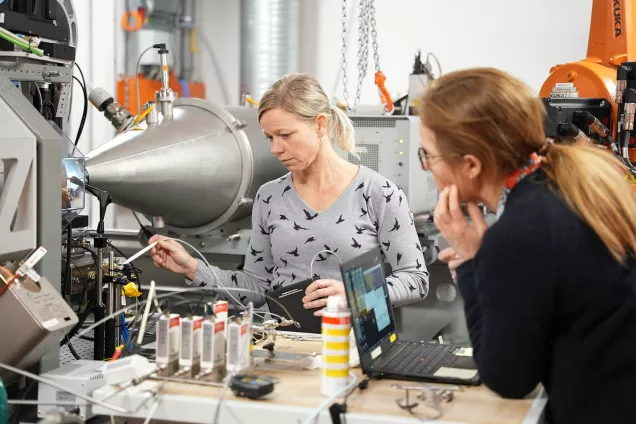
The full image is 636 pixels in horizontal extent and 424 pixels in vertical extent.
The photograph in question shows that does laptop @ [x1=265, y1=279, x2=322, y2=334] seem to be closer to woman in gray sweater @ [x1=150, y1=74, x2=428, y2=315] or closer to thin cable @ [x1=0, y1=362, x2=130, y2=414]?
woman in gray sweater @ [x1=150, y1=74, x2=428, y2=315]

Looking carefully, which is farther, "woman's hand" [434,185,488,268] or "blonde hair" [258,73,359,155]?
"blonde hair" [258,73,359,155]

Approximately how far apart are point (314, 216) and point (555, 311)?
3.29 ft

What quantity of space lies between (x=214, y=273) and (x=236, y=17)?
3.06 metres

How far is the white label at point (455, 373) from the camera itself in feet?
5.00

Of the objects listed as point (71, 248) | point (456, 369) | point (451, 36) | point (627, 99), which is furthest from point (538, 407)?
point (451, 36)

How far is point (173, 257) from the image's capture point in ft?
7.01

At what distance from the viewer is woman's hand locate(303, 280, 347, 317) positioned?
74.4 inches

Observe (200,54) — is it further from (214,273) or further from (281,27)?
(214,273)

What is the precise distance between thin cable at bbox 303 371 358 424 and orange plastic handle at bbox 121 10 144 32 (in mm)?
3603

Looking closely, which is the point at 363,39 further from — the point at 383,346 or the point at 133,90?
the point at 383,346

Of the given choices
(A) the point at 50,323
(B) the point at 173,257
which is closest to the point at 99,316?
(B) the point at 173,257

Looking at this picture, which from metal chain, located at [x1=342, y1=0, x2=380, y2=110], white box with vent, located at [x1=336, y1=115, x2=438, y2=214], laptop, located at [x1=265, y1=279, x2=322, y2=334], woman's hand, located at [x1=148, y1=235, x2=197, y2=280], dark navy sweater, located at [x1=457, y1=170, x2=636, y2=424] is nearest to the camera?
dark navy sweater, located at [x1=457, y1=170, x2=636, y2=424]

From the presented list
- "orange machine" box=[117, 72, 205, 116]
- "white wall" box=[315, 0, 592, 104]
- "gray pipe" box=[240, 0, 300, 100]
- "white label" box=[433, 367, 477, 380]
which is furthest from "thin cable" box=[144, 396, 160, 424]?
"white wall" box=[315, 0, 592, 104]

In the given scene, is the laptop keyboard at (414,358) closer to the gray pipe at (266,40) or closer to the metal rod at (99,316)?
the metal rod at (99,316)
